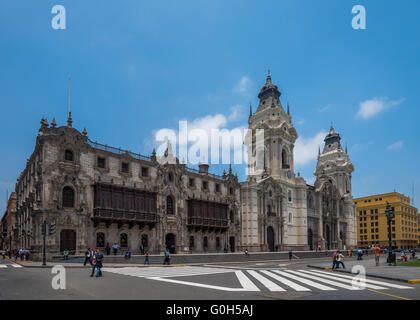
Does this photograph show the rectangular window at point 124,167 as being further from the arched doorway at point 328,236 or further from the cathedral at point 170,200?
the arched doorway at point 328,236

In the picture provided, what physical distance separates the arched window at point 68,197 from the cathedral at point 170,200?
0.10 m

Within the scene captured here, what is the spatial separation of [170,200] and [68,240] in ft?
45.0

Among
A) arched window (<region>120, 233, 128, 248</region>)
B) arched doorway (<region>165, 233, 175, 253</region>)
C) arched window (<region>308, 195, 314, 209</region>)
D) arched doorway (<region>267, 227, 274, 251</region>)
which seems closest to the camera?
arched window (<region>120, 233, 128, 248</region>)

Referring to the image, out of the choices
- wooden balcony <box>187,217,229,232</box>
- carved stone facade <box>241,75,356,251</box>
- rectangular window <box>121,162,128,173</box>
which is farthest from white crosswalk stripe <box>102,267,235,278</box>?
carved stone facade <box>241,75,356,251</box>

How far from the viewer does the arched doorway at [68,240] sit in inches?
1391

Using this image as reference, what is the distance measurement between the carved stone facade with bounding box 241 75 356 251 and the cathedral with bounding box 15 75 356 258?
0.55ft

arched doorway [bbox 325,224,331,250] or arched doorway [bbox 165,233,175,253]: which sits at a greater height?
arched doorway [bbox 165,233,175,253]

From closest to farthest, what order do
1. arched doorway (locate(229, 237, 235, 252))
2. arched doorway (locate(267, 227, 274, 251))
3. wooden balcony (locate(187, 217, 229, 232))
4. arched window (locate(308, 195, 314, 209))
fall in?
wooden balcony (locate(187, 217, 229, 232))
arched doorway (locate(229, 237, 235, 252))
arched doorway (locate(267, 227, 274, 251))
arched window (locate(308, 195, 314, 209))

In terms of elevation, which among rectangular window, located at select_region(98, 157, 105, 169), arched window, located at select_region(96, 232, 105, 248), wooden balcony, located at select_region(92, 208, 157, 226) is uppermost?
rectangular window, located at select_region(98, 157, 105, 169)

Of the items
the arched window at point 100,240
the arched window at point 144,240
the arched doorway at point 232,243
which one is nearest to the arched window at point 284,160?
the arched doorway at point 232,243

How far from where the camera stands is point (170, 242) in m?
45.1

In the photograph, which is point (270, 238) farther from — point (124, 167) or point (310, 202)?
point (124, 167)

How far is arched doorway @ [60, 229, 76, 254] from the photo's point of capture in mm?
35344

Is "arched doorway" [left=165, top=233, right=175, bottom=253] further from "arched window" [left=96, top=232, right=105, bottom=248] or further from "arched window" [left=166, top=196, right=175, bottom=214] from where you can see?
"arched window" [left=96, top=232, right=105, bottom=248]
